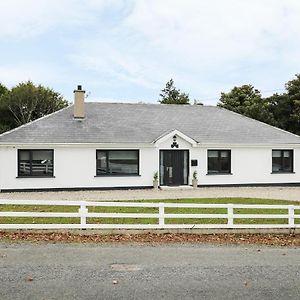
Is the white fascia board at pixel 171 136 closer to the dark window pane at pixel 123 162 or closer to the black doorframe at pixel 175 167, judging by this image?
the black doorframe at pixel 175 167

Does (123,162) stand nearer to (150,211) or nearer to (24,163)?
(24,163)

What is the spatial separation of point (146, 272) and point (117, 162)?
1612 cm

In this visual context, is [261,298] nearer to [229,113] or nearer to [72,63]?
[229,113]

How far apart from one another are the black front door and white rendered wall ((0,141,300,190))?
0.38m

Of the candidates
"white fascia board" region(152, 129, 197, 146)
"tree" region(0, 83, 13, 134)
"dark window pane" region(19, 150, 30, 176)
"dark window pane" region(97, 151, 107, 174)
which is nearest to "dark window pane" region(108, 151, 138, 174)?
"dark window pane" region(97, 151, 107, 174)

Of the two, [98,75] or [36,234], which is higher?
[98,75]

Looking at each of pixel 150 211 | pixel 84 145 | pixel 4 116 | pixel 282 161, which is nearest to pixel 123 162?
pixel 84 145

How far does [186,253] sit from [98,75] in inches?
1311

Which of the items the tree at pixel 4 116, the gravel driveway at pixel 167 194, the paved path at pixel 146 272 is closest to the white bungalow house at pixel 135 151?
the gravel driveway at pixel 167 194

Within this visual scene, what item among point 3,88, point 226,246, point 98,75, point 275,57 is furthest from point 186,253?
point 3,88

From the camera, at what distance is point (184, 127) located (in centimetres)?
2639

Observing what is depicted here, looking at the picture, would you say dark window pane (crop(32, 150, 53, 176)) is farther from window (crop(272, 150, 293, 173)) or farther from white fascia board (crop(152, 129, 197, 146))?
window (crop(272, 150, 293, 173))

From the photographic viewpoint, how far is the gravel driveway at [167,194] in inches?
774

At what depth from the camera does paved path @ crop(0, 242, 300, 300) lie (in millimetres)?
6496
